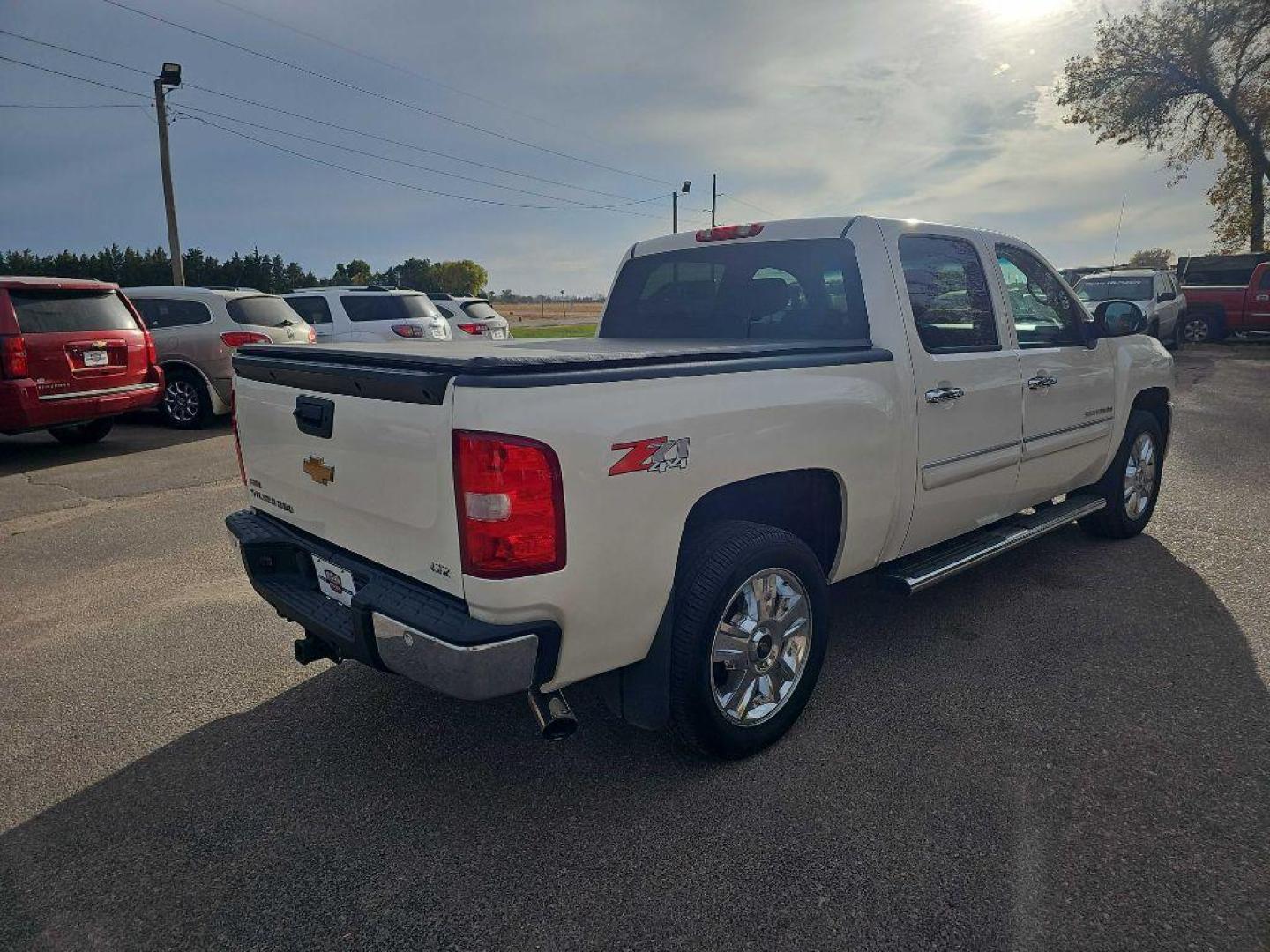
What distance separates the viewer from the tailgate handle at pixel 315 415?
2.56 meters

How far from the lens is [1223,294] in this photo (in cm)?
1973

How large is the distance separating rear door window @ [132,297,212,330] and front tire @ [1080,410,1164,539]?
33.3 ft

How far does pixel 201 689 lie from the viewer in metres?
3.38

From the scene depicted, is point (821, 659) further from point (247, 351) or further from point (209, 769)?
point (247, 351)

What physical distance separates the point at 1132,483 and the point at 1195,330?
19.7 m

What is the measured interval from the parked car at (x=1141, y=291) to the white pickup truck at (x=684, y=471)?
601 inches

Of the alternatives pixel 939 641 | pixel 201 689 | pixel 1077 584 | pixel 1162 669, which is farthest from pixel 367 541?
pixel 1077 584

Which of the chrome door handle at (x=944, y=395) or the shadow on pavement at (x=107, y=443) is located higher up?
the chrome door handle at (x=944, y=395)

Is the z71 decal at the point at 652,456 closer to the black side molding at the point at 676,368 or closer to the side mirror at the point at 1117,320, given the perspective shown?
the black side molding at the point at 676,368

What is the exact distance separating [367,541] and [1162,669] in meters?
3.35

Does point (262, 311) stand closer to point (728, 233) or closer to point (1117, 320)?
point (728, 233)

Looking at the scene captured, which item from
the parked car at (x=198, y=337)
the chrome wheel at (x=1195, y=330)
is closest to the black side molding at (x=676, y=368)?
the parked car at (x=198, y=337)

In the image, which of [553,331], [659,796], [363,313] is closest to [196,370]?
[363,313]

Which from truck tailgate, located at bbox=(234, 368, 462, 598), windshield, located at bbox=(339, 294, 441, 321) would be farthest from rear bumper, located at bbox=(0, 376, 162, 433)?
truck tailgate, located at bbox=(234, 368, 462, 598)
